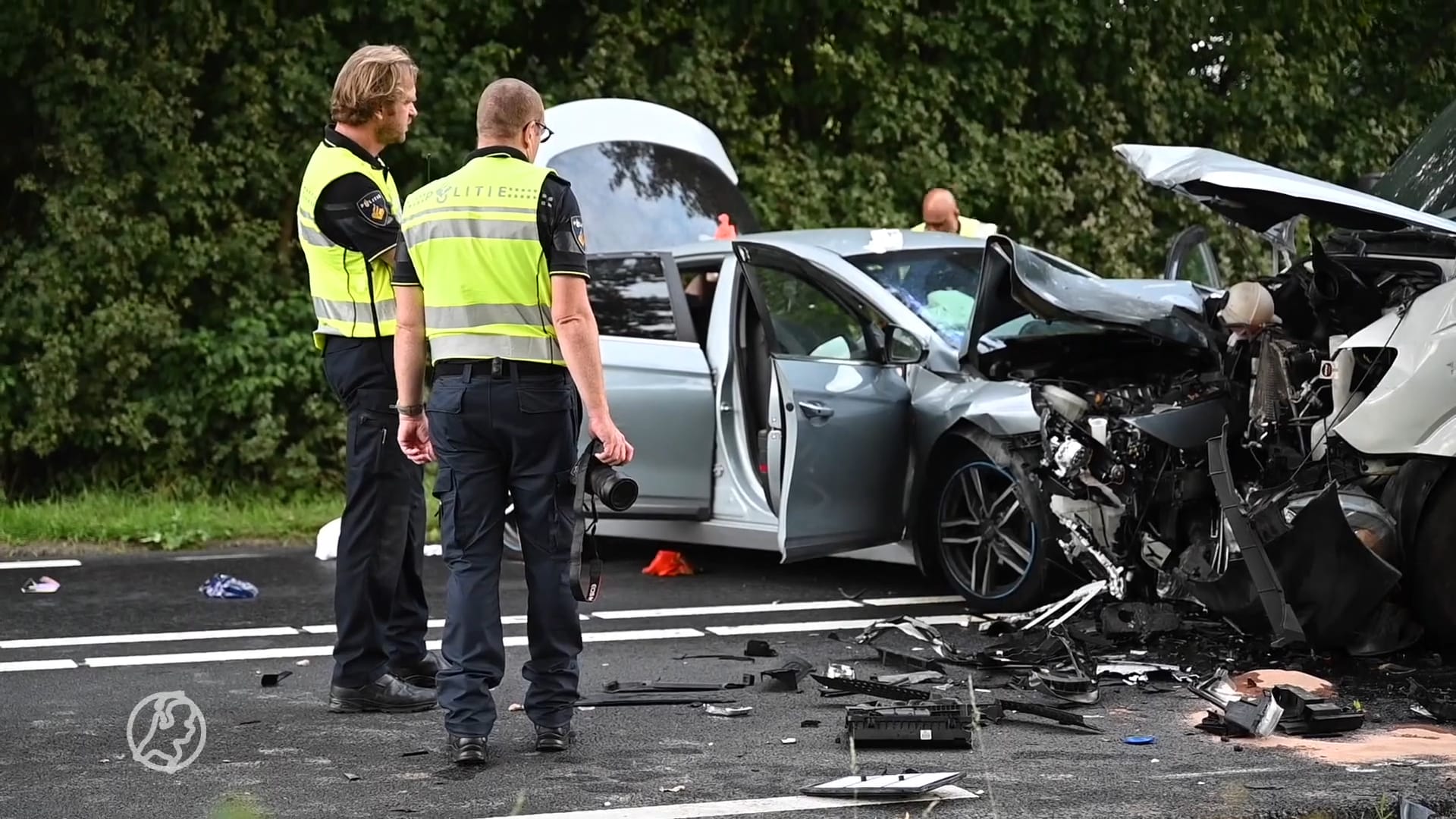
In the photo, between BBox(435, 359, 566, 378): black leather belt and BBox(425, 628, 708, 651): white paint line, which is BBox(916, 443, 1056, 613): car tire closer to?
BBox(425, 628, 708, 651): white paint line

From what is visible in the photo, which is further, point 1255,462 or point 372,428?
point 1255,462

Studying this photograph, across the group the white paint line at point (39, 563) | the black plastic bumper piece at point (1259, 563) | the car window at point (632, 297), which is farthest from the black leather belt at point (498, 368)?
the white paint line at point (39, 563)

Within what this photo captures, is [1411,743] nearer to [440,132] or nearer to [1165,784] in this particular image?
[1165,784]

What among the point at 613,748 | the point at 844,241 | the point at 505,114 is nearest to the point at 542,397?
the point at 505,114

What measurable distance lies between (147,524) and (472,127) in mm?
3687

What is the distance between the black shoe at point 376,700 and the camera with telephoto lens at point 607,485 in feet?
3.77

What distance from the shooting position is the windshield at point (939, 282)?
809 centimetres

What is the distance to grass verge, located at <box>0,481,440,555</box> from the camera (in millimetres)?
10211

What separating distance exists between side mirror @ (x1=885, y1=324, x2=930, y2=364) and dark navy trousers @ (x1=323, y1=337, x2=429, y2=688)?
254cm

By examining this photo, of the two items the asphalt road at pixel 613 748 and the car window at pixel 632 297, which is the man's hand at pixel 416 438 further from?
the car window at pixel 632 297

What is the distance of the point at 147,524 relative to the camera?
10.5m

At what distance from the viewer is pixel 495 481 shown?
212 inches

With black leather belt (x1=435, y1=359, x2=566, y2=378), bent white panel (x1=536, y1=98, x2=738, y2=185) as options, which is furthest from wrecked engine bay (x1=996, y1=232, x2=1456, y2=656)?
bent white panel (x1=536, y1=98, x2=738, y2=185)

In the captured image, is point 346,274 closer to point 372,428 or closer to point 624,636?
point 372,428
